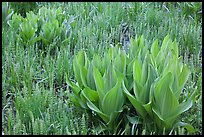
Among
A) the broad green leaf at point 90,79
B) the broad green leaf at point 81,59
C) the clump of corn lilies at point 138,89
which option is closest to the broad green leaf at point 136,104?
the clump of corn lilies at point 138,89

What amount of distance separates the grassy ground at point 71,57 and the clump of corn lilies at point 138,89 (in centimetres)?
9

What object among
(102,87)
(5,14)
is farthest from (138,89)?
(5,14)

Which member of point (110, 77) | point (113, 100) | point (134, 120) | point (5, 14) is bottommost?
point (134, 120)

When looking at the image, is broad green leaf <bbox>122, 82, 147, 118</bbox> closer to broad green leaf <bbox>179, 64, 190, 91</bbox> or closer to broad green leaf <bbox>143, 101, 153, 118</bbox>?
broad green leaf <bbox>143, 101, 153, 118</bbox>

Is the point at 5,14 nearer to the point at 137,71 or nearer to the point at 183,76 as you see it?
the point at 137,71

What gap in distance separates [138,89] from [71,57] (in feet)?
2.92

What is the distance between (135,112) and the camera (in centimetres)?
212

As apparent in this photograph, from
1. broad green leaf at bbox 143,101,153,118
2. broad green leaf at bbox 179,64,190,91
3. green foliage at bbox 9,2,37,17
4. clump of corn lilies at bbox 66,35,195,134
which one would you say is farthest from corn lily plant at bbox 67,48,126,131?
green foliage at bbox 9,2,37,17

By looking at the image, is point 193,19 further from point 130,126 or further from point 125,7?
point 130,126

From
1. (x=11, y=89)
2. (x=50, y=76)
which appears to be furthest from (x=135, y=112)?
(x=11, y=89)

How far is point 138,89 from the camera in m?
1.93

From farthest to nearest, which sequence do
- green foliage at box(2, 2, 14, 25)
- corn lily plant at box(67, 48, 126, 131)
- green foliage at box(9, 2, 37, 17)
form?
green foliage at box(9, 2, 37, 17)
green foliage at box(2, 2, 14, 25)
corn lily plant at box(67, 48, 126, 131)

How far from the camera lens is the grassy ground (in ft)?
6.72

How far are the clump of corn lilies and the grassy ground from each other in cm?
9
